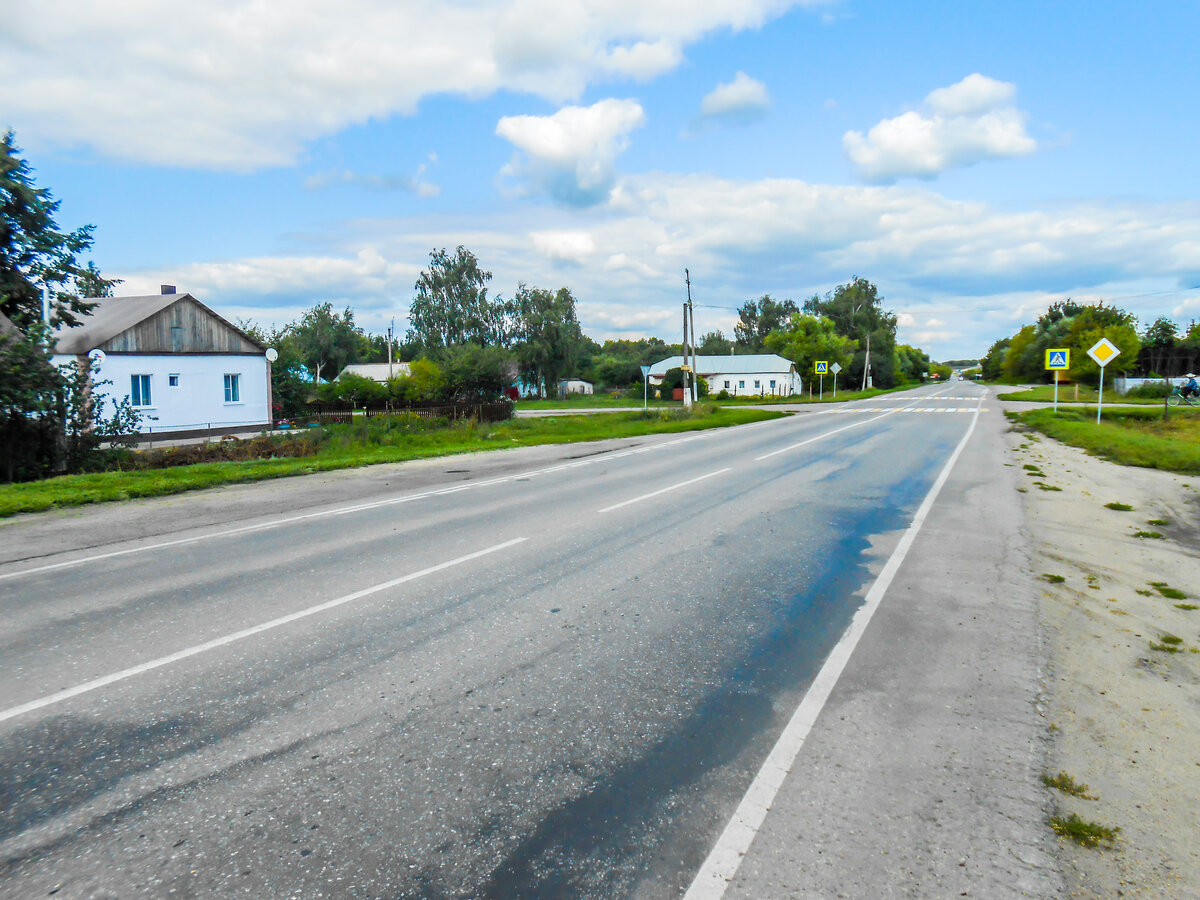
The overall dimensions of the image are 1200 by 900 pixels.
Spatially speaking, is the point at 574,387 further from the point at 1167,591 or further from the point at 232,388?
the point at 1167,591

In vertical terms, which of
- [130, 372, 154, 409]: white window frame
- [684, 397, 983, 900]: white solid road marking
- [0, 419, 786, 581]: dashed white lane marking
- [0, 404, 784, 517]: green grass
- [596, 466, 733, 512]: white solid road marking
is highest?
[130, 372, 154, 409]: white window frame

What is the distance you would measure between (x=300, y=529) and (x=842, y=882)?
841 centimetres

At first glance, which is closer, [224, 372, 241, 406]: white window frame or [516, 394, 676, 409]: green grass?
[224, 372, 241, 406]: white window frame

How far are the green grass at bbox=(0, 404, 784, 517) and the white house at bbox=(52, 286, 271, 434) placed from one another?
913 cm

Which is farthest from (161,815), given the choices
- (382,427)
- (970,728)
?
(382,427)

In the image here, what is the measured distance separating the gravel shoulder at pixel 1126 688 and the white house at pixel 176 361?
103ft

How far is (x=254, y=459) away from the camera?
18.3m

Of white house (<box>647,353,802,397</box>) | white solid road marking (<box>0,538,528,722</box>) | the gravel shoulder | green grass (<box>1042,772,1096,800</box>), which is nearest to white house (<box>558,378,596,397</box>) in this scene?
white house (<box>647,353,802,397</box>)

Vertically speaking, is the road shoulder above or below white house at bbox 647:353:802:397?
below

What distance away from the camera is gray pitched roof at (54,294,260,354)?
28.5m

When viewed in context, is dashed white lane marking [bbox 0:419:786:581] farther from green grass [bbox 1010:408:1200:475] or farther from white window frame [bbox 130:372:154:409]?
white window frame [bbox 130:372:154:409]

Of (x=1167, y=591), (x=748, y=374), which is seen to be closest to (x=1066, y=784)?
(x=1167, y=591)

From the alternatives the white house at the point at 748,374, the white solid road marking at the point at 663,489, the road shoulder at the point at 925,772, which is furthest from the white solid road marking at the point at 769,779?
the white house at the point at 748,374

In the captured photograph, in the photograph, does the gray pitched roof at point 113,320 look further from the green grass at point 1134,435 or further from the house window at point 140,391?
the green grass at point 1134,435
